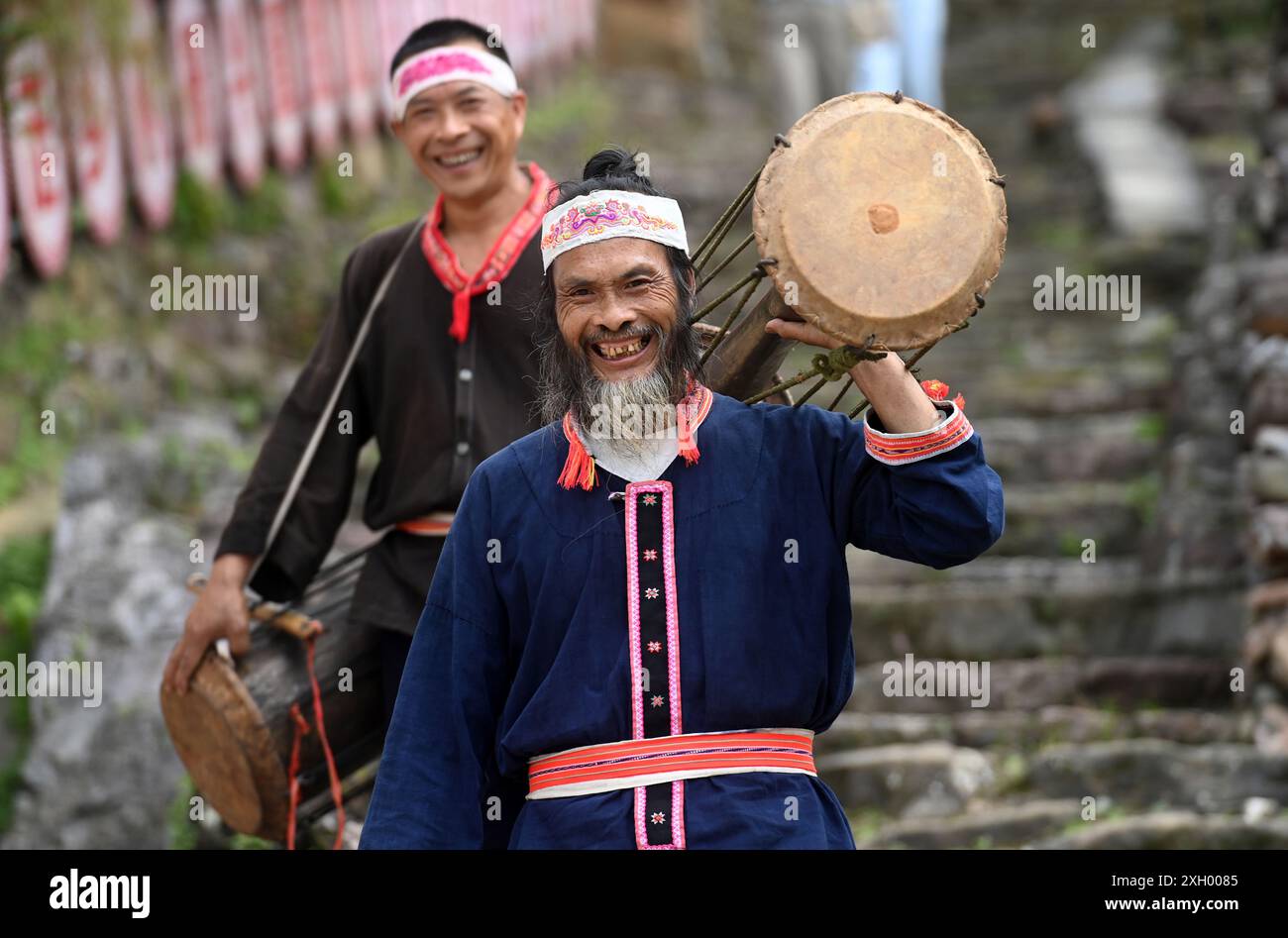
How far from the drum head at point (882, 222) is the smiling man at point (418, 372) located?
1471 millimetres

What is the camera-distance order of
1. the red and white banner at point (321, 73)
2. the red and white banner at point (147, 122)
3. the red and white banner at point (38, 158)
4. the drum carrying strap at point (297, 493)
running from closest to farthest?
the drum carrying strap at point (297, 493), the red and white banner at point (38, 158), the red and white banner at point (147, 122), the red and white banner at point (321, 73)

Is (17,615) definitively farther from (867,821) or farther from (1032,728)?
(1032,728)

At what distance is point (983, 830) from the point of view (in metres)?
5.35

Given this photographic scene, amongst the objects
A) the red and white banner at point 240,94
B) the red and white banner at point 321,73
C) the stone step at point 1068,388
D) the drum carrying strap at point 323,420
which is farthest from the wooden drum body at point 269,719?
the red and white banner at point 321,73

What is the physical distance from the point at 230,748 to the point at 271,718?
0.43ft

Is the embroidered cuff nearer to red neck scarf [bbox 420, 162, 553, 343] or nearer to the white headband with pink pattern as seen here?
red neck scarf [bbox 420, 162, 553, 343]

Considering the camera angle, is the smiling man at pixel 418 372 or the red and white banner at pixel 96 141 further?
the red and white banner at pixel 96 141

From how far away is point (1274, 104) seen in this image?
817 centimetres

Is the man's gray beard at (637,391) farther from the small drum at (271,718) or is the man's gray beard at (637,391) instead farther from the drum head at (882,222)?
the small drum at (271,718)

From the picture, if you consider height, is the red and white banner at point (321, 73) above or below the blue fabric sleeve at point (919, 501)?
above

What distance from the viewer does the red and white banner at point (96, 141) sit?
8.24 meters

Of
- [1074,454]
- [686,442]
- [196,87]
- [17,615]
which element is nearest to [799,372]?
[686,442]
